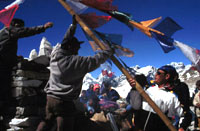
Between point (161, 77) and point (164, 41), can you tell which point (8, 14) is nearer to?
point (164, 41)

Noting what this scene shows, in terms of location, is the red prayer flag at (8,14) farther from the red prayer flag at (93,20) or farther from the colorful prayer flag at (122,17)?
the colorful prayer flag at (122,17)

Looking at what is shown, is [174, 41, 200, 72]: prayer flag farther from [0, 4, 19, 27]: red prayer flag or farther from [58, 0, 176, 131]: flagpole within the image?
[0, 4, 19, 27]: red prayer flag

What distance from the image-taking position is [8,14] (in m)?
3.48

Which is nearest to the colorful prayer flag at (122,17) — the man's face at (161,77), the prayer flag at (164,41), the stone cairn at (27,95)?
the prayer flag at (164,41)

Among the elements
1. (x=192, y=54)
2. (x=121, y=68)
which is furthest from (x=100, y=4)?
(x=192, y=54)

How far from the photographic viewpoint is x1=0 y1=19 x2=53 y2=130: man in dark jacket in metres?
4.15

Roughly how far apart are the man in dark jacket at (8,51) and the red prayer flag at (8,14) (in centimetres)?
54

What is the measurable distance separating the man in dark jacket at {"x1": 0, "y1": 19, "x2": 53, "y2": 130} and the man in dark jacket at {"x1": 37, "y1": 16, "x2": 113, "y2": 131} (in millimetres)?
1217

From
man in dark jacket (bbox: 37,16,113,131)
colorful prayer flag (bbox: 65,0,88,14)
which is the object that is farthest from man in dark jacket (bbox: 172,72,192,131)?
colorful prayer flag (bbox: 65,0,88,14)

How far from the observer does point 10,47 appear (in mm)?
4293

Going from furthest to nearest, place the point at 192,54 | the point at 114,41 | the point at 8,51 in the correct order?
the point at 8,51 → the point at 114,41 → the point at 192,54

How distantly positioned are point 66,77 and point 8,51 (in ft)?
7.00

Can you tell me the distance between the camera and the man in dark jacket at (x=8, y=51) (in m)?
4.15


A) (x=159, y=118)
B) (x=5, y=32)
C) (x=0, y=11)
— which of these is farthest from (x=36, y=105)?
(x=159, y=118)
